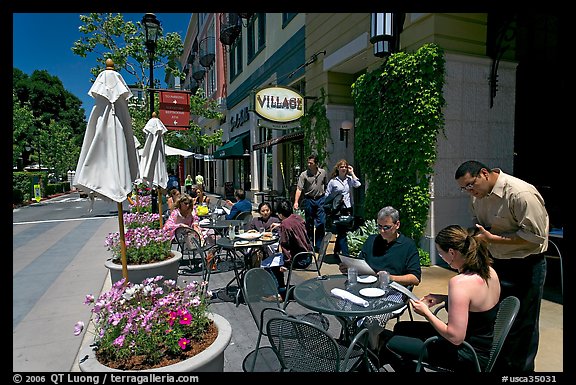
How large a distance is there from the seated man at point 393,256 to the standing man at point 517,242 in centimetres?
65

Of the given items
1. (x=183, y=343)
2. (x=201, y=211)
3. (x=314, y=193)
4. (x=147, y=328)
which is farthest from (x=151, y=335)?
(x=201, y=211)

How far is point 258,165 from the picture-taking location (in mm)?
17469

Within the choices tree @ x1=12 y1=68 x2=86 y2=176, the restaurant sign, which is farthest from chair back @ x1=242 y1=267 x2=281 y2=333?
tree @ x1=12 y1=68 x2=86 y2=176

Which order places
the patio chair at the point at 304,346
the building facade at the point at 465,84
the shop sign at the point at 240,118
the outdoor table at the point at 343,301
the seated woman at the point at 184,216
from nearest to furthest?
the patio chair at the point at 304,346, the outdoor table at the point at 343,301, the building facade at the point at 465,84, the seated woman at the point at 184,216, the shop sign at the point at 240,118

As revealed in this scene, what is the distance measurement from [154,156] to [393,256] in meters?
5.21

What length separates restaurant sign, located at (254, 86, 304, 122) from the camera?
9234mm

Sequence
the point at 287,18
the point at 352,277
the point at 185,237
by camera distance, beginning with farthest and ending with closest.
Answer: the point at 287,18 < the point at 185,237 < the point at 352,277

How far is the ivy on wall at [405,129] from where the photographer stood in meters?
5.85

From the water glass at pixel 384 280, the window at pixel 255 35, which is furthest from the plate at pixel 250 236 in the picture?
the window at pixel 255 35

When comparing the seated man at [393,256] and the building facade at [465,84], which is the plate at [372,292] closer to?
the seated man at [393,256]

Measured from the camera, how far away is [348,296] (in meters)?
2.74

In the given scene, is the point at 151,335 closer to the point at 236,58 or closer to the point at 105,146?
the point at 105,146

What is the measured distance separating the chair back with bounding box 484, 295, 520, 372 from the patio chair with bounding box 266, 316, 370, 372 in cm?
84
